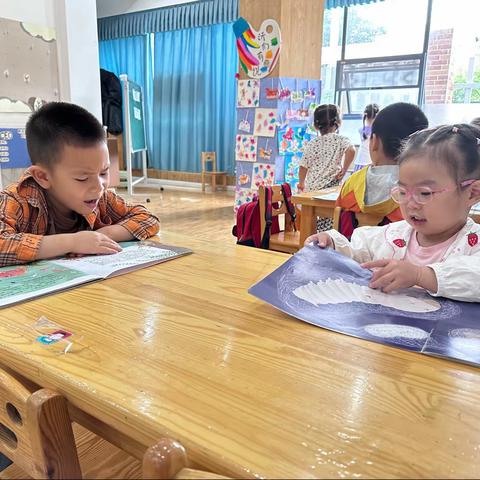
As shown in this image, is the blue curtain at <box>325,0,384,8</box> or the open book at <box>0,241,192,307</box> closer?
the open book at <box>0,241,192,307</box>

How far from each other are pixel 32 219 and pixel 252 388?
0.87 m

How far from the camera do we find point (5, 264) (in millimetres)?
942

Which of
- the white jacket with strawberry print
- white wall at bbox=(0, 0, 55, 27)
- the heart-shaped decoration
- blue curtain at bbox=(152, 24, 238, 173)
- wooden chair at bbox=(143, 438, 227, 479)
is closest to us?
wooden chair at bbox=(143, 438, 227, 479)

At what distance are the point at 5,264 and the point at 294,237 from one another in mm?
1796

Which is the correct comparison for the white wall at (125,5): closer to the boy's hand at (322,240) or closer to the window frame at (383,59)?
the window frame at (383,59)

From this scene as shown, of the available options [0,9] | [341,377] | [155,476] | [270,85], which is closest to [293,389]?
[341,377]

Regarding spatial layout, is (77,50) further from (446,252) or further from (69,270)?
(446,252)

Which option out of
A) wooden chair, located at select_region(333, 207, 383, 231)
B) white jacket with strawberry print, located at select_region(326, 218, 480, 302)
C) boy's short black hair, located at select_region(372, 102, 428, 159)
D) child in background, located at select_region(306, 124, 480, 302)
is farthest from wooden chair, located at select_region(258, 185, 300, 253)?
child in background, located at select_region(306, 124, 480, 302)

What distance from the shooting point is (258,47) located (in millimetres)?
4355

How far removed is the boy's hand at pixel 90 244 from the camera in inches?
39.7

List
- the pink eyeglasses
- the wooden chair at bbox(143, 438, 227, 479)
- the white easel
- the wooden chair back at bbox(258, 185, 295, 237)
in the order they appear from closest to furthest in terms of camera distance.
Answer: the wooden chair at bbox(143, 438, 227, 479)
the pink eyeglasses
the wooden chair back at bbox(258, 185, 295, 237)
the white easel

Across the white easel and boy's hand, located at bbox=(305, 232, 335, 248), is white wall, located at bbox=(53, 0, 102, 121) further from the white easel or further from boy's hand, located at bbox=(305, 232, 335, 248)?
boy's hand, located at bbox=(305, 232, 335, 248)

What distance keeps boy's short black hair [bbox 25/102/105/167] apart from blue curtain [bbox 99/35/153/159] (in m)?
6.55

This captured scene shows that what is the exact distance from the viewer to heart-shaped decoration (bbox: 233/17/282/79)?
4.24m
